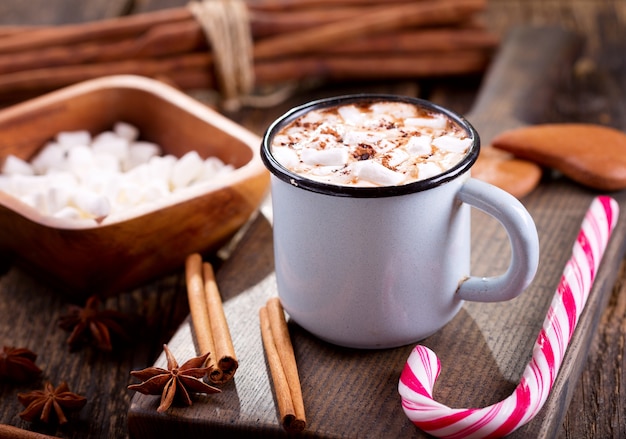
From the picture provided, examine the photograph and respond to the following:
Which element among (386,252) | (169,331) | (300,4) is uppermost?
(386,252)

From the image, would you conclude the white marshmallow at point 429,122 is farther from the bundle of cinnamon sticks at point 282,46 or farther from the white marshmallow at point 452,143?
the bundle of cinnamon sticks at point 282,46

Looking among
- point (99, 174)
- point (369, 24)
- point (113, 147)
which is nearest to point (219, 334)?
point (99, 174)

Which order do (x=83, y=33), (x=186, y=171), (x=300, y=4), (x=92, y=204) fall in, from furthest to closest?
(x=300, y=4), (x=83, y=33), (x=186, y=171), (x=92, y=204)

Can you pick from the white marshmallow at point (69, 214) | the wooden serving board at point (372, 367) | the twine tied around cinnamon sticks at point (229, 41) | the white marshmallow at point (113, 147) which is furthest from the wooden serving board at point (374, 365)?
the twine tied around cinnamon sticks at point (229, 41)

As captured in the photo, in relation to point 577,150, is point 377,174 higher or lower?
higher

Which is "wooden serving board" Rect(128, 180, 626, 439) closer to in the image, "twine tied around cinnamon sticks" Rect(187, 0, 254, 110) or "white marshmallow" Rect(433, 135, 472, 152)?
"white marshmallow" Rect(433, 135, 472, 152)

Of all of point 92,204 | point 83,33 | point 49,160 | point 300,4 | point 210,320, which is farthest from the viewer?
point 300,4

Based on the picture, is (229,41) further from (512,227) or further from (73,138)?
(512,227)

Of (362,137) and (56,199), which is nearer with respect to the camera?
(362,137)
